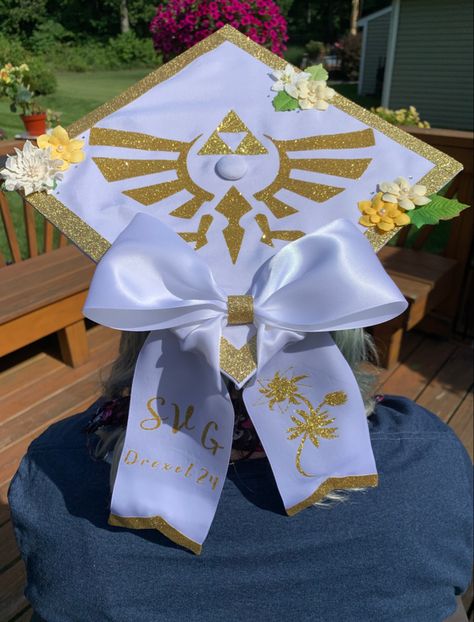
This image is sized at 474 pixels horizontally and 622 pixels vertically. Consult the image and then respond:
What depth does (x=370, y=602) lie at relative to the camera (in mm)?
859

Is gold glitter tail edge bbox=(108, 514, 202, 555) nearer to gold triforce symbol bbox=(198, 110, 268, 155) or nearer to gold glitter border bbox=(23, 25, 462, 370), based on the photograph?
gold glitter border bbox=(23, 25, 462, 370)

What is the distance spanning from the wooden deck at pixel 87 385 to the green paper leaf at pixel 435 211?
1497 mm

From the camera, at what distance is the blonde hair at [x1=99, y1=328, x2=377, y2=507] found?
0.91 metres

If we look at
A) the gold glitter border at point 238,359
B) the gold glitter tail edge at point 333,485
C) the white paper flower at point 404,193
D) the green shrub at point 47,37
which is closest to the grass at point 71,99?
the green shrub at point 47,37

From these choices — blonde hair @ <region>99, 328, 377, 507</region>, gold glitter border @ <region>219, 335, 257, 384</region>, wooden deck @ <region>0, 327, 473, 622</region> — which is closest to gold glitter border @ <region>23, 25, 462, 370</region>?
gold glitter border @ <region>219, 335, 257, 384</region>

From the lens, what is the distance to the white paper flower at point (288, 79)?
3.66 feet

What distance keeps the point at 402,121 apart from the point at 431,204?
4.09 m

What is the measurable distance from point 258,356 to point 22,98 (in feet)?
11.1

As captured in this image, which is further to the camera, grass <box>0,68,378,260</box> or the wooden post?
grass <box>0,68,378,260</box>

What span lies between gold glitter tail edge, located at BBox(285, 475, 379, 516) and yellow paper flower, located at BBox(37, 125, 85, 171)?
0.76m

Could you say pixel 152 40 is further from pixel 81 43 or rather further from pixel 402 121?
pixel 402 121

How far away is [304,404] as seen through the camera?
889 millimetres

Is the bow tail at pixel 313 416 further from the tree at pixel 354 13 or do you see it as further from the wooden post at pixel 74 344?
the tree at pixel 354 13

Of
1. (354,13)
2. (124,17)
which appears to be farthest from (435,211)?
(354,13)
